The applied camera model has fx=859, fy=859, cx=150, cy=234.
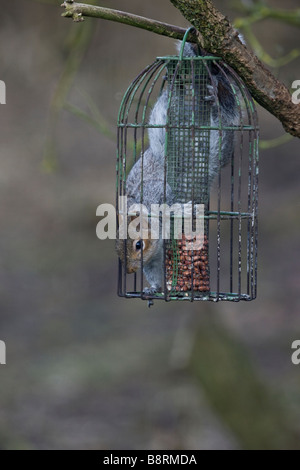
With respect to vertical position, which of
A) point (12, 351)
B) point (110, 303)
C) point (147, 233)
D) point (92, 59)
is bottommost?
point (147, 233)

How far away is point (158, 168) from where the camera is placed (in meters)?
3.73

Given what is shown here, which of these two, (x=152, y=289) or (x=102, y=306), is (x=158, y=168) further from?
(x=102, y=306)

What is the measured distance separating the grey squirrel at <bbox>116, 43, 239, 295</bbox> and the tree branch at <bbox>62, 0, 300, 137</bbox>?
0.36 meters

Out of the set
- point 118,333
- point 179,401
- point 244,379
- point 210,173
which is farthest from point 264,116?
point 210,173

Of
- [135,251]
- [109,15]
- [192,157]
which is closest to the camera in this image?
[109,15]

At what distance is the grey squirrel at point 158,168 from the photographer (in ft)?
11.8

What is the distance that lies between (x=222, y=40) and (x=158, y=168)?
83 centimetres

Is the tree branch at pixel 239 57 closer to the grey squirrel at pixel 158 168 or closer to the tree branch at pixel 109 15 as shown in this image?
the tree branch at pixel 109 15

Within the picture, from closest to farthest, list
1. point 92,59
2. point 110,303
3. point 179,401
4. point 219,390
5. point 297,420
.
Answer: point 219,390, point 297,420, point 179,401, point 92,59, point 110,303

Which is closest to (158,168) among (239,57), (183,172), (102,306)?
(183,172)

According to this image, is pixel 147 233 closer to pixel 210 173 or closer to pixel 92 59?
pixel 210 173

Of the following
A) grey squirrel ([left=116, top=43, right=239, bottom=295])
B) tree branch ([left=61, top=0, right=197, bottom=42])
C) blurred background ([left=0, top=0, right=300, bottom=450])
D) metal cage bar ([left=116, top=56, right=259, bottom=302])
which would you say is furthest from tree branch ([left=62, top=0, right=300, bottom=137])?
blurred background ([left=0, top=0, right=300, bottom=450])

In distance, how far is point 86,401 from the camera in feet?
24.1

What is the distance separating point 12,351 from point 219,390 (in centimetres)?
316
